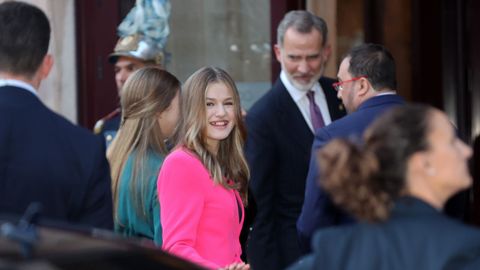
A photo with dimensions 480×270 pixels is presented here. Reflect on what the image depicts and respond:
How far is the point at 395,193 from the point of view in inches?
148

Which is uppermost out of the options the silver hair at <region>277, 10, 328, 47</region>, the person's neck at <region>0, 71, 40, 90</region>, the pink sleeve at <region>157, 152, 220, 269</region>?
the person's neck at <region>0, 71, 40, 90</region>

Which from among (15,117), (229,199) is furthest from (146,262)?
(229,199)

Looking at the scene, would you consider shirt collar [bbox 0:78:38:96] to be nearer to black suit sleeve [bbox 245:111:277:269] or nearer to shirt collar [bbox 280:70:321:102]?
black suit sleeve [bbox 245:111:277:269]

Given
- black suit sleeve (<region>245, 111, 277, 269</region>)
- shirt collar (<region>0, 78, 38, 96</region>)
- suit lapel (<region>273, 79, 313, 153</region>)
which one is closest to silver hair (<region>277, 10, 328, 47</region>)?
suit lapel (<region>273, 79, 313, 153</region>)

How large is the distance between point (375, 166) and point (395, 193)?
10cm

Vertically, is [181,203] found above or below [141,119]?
below

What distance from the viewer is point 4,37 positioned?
472 cm

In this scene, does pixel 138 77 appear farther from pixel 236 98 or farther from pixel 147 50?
pixel 147 50

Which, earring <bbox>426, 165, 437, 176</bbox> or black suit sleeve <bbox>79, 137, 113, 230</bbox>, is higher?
earring <bbox>426, 165, 437, 176</bbox>

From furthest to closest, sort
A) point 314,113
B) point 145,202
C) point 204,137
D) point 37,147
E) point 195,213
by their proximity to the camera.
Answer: point 314,113, point 145,202, point 204,137, point 195,213, point 37,147

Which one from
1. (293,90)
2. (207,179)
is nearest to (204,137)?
(207,179)

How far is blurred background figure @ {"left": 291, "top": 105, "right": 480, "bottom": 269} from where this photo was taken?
3.68 meters

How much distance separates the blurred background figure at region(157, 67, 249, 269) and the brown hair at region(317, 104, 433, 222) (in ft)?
5.65

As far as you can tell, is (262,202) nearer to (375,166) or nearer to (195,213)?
(195,213)
